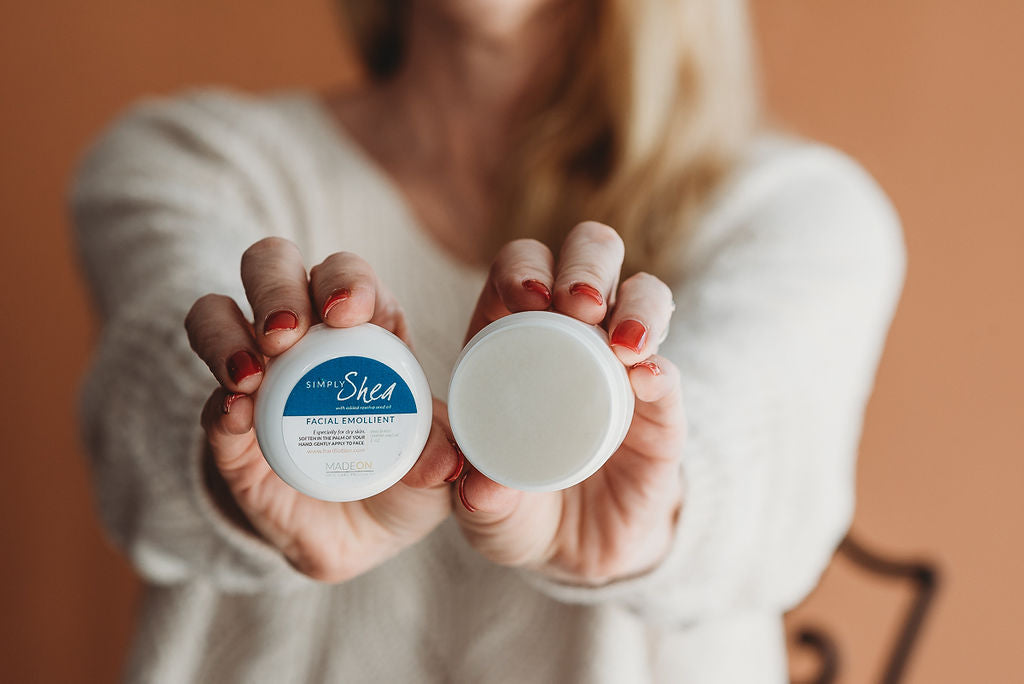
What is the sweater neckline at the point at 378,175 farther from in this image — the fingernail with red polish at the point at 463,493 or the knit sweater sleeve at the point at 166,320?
the fingernail with red polish at the point at 463,493

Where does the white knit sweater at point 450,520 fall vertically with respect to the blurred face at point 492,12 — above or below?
below

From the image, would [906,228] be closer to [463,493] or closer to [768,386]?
[768,386]

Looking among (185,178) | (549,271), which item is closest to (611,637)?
(549,271)

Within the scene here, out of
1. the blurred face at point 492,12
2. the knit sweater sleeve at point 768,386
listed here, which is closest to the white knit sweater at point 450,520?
the knit sweater sleeve at point 768,386

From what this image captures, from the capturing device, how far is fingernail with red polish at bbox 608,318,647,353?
0.25m

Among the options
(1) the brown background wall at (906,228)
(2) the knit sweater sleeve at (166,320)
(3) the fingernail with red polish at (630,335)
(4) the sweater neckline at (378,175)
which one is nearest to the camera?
(3) the fingernail with red polish at (630,335)

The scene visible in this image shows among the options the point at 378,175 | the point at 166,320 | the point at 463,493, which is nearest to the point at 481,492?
the point at 463,493

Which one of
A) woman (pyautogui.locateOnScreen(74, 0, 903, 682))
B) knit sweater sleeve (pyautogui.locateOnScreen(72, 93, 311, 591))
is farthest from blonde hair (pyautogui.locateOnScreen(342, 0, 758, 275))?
→ knit sweater sleeve (pyautogui.locateOnScreen(72, 93, 311, 591))

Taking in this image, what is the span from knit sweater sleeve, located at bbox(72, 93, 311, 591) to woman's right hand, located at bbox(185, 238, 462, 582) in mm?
28

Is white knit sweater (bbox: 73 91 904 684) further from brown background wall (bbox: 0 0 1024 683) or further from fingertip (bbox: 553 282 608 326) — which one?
brown background wall (bbox: 0 0 1024 683)

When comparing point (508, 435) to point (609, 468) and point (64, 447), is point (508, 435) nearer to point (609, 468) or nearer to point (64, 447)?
point (609, 468)

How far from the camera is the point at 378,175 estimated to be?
52cm

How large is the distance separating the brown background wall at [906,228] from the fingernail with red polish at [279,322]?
0.45 m

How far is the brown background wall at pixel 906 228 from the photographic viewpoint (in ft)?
2.21
